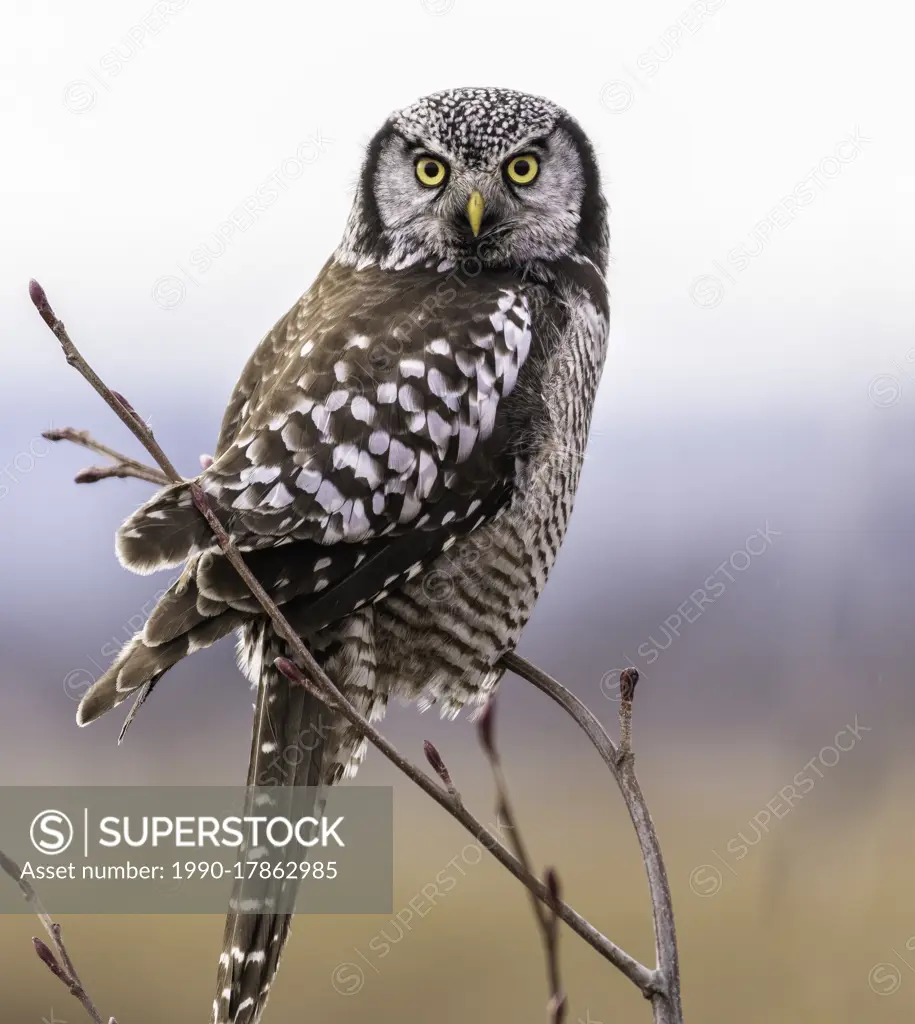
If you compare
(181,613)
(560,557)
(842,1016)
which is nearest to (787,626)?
(842,1016)

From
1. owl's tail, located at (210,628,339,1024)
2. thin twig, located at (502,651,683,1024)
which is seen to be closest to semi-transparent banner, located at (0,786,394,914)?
owl's tail, located at (210,628,339,1024)

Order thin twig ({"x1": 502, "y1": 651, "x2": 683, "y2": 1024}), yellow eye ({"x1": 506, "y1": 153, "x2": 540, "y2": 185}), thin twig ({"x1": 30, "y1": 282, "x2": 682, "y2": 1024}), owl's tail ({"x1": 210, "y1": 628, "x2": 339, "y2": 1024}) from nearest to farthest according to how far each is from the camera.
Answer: thin twig ({"x1": 30, "y1": 282, "x2": 682, "y2": 1024}) < thin twig ({"x1": 502, "y1": 651, "x2": 683, "y2": 1024}) < owl's tail ({"x1": 210, "y1": 628, "x2": 339, "y2": 1024}) < yellow eye ({"x1": 506, "y1": 153, "x2": 540, "y2": 185})

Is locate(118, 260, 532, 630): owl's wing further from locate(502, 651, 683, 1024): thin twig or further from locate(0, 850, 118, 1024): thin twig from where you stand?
locate(502, 651, 683, 1024): thin twig

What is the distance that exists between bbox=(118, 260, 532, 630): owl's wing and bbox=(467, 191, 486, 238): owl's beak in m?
0.12

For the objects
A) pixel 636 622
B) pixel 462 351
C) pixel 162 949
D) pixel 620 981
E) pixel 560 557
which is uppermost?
pixel 462 351

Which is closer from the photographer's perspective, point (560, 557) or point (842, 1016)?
point (560, 557)

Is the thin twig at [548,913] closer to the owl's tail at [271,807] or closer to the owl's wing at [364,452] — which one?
the owl's wing at [364,452]

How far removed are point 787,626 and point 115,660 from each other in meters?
9.82

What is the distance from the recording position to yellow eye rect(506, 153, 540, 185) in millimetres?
2311

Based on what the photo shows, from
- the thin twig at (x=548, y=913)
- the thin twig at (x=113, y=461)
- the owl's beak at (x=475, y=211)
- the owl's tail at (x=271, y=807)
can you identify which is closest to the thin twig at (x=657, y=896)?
the thin twig at (x=548, y=913)

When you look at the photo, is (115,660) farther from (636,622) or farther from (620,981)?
(636,622)

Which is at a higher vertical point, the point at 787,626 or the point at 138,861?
the point at 787,626

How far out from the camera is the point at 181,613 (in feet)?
5.57

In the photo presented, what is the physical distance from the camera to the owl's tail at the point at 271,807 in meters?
1.95
